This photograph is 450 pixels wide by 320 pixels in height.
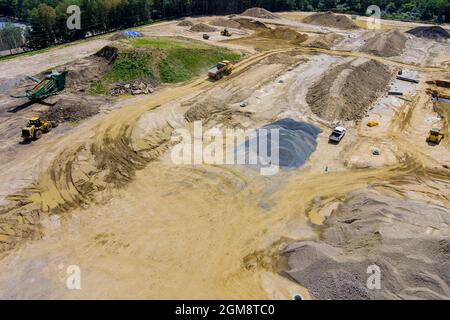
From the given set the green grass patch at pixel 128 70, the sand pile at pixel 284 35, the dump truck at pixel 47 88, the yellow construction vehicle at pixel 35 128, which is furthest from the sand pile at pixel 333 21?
the yellow construction vehicle at pixel 35 128

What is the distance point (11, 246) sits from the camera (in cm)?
2197

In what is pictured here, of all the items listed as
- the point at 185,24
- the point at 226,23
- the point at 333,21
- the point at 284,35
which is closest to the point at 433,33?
the point at 333,21

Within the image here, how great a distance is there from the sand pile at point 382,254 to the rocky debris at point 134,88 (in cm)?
2849

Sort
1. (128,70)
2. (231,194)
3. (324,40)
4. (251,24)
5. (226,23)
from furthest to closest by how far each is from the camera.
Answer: (226,23), (251,24), (324,40), (128,70), (231,194)

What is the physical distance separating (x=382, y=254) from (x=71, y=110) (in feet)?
107

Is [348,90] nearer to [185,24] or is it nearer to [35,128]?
[35,128]

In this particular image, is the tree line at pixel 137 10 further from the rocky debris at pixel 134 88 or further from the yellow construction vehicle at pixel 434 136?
the yellow construction vehicle at pixel 434 136

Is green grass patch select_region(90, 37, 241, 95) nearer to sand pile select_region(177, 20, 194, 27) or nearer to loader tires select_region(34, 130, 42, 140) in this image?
loader tires select_region(34, 130, 42, 140)

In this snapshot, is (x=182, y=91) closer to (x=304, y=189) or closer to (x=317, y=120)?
(x=317, y=120)

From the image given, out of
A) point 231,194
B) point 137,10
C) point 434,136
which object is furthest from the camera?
point 137,10

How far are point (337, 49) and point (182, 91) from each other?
31463mm

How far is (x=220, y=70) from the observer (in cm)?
4625

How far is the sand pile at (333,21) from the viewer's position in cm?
7381

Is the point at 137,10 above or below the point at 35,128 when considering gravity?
above
